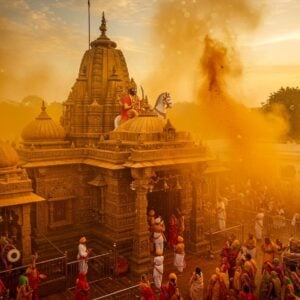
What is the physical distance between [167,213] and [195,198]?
1691 mm

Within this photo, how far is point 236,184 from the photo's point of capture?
24719mm

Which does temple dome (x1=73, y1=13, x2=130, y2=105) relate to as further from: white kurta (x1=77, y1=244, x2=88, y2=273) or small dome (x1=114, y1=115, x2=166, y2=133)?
white kurta (x1=77, y1=244, x2=88, y2=273)

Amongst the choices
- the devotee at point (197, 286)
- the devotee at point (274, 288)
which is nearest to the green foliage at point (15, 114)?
the devotee at point (197, 286)

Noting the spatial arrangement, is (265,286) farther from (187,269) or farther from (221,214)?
(221,214)

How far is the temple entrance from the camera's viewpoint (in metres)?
14.8

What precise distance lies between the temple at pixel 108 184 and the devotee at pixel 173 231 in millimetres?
754

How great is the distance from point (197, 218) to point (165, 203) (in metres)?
1.67

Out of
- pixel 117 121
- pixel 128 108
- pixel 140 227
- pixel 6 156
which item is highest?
pixel 128 108

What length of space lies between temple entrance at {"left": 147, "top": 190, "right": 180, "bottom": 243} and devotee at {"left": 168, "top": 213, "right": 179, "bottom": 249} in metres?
0.89

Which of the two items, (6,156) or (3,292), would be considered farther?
(6,156)

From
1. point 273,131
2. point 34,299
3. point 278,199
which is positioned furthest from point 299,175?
point 34,299

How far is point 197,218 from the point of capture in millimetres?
14227

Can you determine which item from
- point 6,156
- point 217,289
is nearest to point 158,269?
point 217,289

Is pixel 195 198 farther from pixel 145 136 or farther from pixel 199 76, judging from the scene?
pixel 199 76
